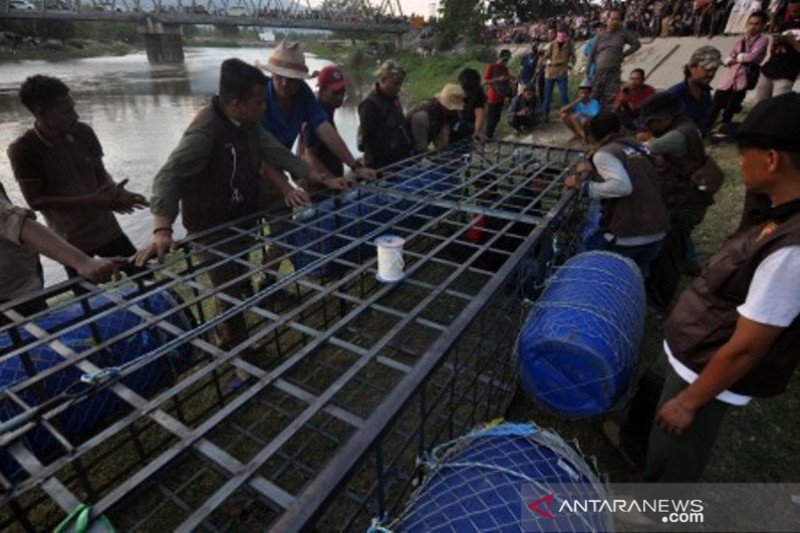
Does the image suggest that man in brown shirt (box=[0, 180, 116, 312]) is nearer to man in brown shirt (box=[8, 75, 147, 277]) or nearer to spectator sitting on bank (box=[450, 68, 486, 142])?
man in brown shirt (box=[8, 75, 147, 277])

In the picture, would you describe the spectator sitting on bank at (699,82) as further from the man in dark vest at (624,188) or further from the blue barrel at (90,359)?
the blue barrel at (90,359)

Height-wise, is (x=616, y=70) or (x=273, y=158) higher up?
(x=616, y=70)

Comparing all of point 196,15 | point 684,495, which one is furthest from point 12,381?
point 196,15

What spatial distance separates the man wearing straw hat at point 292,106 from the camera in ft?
13.1

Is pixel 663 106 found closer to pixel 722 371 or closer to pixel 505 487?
pixel 722 371

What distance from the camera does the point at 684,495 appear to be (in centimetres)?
225

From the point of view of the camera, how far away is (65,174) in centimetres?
342

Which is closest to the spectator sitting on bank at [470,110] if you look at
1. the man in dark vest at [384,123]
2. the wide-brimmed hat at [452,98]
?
the wide-brimmed hat at [452,98]

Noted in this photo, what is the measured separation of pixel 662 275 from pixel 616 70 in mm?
6444

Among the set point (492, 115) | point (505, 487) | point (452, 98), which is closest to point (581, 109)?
point (492, 115)

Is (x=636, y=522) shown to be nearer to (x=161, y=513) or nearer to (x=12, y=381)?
(x=161, y=513)

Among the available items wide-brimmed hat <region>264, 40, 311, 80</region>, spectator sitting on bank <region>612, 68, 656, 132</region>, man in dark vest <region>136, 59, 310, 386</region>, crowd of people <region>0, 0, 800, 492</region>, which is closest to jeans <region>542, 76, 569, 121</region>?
spectator sitting on bank <region>612, 68, 656, 132</region>

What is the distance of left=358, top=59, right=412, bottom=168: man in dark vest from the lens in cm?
487

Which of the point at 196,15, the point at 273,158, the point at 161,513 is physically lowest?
the point at 161,513
